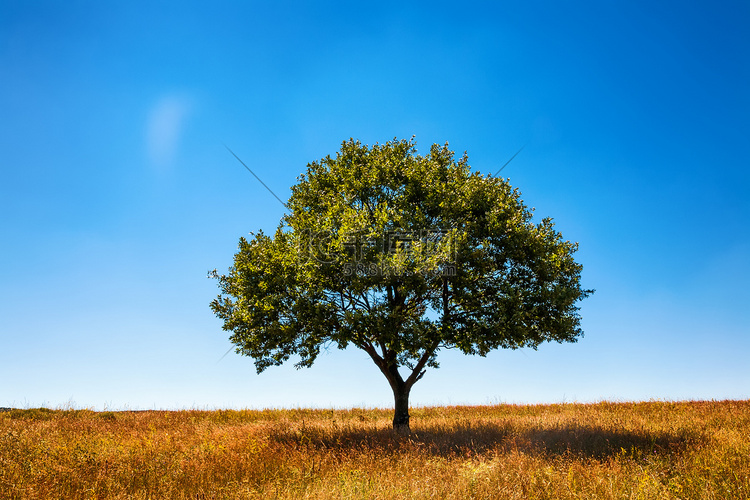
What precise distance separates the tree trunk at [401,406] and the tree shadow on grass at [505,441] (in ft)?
4.78

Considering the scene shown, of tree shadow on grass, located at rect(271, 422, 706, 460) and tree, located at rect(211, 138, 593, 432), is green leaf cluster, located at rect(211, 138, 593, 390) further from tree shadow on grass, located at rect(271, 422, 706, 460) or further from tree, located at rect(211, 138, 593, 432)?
tree shadow on grass, located at rect(271, 422, 706, 460)

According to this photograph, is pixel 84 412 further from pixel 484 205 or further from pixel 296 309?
pixel 484 205

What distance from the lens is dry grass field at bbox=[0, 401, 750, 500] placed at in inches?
329

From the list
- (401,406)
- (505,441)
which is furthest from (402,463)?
(401,406)

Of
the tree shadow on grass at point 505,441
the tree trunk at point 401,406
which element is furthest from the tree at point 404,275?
the tree shadow on grass at point 505,441

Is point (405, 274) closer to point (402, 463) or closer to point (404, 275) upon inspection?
point (404, 275)

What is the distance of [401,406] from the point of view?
18781mm

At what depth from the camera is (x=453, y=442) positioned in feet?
46.5

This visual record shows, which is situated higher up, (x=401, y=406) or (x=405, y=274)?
(x=405, y=274)

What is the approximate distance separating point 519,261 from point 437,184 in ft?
16.1

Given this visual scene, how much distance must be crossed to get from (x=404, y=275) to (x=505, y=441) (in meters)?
6.58

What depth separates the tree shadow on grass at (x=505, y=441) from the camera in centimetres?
1237

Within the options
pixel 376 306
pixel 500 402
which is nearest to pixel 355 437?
pixel 376 306

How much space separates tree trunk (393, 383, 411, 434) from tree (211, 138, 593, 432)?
2.0 inches
